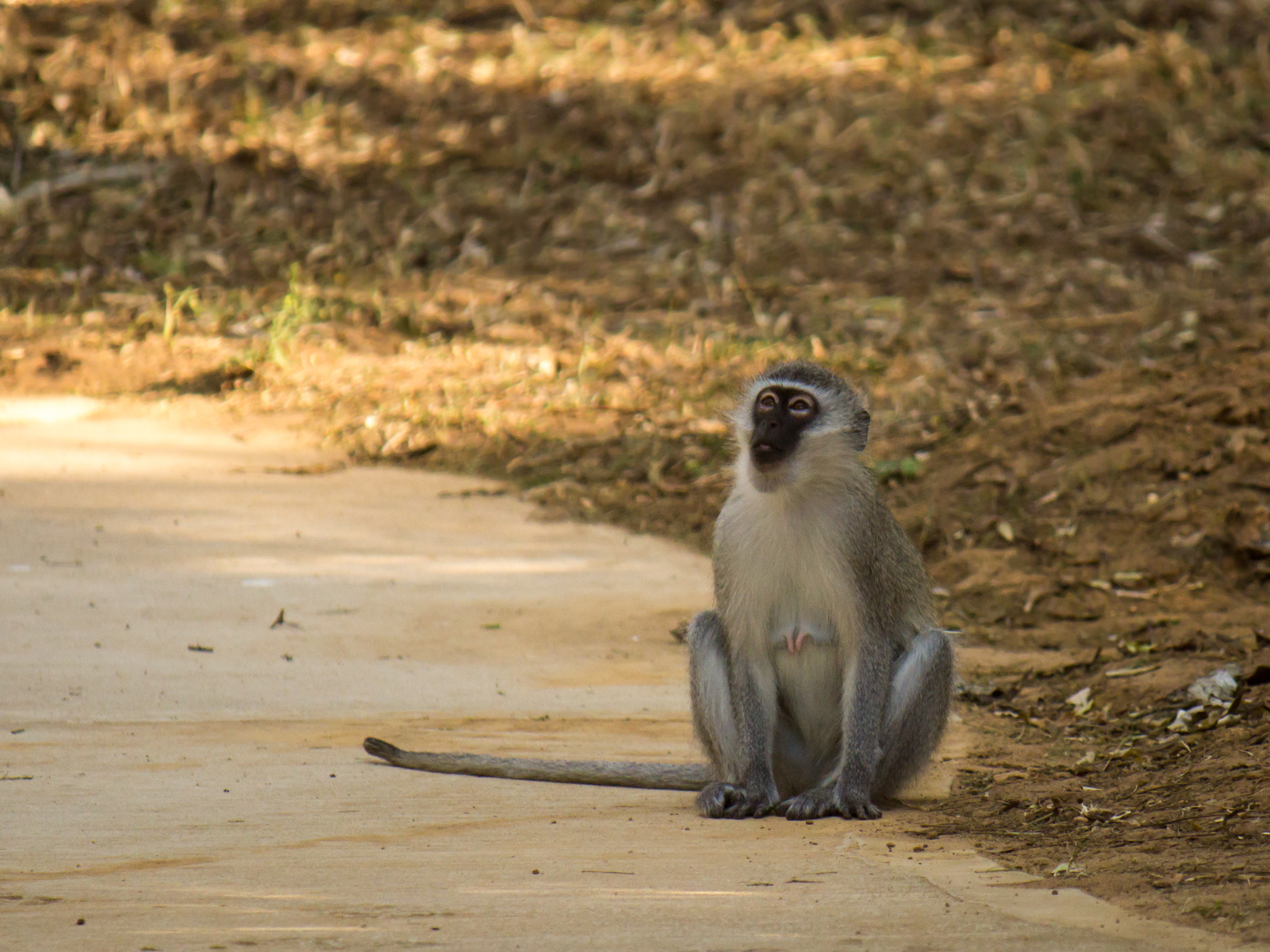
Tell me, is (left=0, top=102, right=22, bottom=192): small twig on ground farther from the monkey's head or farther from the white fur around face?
the white fur around face

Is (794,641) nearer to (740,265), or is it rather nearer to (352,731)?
(352,731)

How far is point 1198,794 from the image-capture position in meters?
4.96

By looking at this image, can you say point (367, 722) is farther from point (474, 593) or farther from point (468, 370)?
point (468, 370)

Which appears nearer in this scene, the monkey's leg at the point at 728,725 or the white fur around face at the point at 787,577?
the monkey's leg at the point at 728,725

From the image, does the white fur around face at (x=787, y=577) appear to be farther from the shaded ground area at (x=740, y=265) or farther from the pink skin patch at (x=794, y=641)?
the shaded ground area at (x=740, y=265)

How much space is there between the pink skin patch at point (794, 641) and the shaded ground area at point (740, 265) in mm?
787

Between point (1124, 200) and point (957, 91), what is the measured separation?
2340mm

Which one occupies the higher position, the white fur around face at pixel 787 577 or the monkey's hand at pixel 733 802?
the white fur around face at pixel 787 577

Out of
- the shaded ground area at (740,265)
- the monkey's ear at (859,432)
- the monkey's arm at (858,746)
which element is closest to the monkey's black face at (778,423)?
the monkey's ear at (859,432)

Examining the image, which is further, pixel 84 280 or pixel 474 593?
pixel 84 280

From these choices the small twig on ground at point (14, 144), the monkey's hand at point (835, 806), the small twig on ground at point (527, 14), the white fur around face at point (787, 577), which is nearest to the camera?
the monkey's hand at point (835, 806)

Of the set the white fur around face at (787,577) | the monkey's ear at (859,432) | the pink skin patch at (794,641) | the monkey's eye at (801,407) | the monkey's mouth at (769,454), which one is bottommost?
the pink skin patch at (794,641)

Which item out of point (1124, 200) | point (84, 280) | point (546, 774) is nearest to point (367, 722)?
point (546, 774)

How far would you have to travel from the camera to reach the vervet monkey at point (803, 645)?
18.1ft
